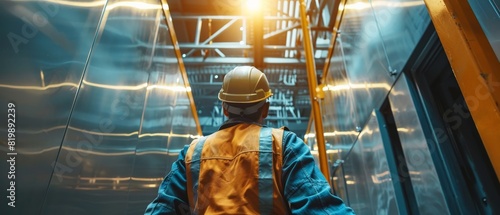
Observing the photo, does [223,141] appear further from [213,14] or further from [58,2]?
[213,14]

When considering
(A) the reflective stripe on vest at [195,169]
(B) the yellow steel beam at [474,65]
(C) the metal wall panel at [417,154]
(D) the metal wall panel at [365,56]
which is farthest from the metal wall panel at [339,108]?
(A) the reflective stripe on vest at [195,169]

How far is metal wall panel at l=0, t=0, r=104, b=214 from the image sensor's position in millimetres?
1060

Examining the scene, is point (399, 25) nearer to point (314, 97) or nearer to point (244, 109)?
point (244, 109)

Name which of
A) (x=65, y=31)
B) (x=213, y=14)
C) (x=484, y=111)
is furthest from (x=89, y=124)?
(x=213, y=14)

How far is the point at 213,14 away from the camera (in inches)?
271

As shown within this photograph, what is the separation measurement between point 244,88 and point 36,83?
893mm

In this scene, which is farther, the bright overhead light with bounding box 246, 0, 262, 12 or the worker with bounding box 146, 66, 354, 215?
the bright overhead light with bounding box 246, 0, 262, 12

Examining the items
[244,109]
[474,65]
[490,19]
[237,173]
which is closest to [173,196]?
[237,173]

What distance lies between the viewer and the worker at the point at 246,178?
1.22m

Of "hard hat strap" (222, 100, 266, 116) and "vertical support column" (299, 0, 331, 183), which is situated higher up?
"vertical support column" (299, 0, 331, 183)

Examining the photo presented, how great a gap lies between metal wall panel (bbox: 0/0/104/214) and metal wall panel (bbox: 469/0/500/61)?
5.63 ft

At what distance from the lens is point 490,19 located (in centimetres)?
120

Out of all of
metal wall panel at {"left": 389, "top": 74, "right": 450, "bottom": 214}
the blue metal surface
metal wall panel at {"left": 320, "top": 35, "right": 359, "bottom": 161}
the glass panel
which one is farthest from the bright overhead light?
metal wall panel at {"left": 389, "top": 74, "right": 450, "bottom": 214}

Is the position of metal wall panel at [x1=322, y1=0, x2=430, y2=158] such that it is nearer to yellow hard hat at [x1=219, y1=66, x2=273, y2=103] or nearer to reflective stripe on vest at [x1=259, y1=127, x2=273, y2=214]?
yellow hard hat at [x1=219, y1=66, x2=273, y2=103]
